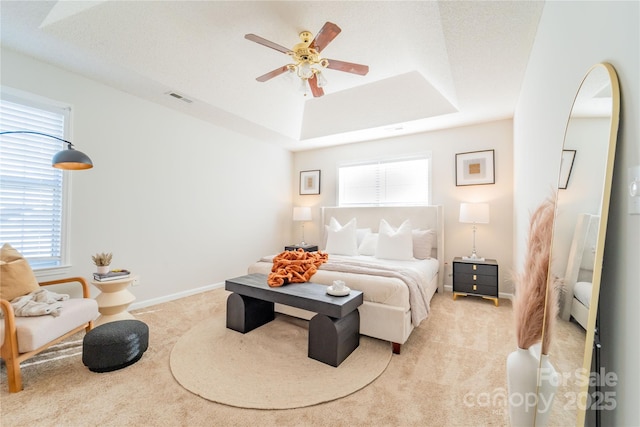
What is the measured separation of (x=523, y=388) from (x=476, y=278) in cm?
269

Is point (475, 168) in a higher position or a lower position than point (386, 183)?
higher

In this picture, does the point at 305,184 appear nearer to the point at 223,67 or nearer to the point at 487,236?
the point at 223,67

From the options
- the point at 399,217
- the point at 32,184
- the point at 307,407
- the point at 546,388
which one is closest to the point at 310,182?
the point at 399,217

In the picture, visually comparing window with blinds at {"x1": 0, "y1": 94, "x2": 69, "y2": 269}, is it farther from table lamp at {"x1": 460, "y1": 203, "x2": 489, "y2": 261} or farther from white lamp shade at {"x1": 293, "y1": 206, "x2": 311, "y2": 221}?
table lamp at {"x1": 460, "y1": 203, "x2": 489, "y2": 261}

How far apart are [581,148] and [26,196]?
432cm

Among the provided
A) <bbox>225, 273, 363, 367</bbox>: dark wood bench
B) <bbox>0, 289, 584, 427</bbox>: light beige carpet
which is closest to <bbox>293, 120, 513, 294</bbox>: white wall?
<bbox>0, 289, 584, 427</bbox>: light beige carpet

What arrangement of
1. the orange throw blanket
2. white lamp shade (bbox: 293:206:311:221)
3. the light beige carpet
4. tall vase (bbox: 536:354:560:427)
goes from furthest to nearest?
white lamp shade (bbox: 293:206:311:221) → the orange throw blanket → the light beige carpet → tall vase (bbox: 536:354:560:427)

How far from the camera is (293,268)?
2.98 m

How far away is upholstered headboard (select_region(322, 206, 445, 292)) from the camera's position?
13.9 ft

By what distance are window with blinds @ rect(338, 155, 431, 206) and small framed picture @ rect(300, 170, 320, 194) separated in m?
0.50

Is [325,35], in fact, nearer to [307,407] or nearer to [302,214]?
[307,407]

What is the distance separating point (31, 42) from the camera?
8.05 ft

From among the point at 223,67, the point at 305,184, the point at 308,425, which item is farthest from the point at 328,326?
the point at 305,184

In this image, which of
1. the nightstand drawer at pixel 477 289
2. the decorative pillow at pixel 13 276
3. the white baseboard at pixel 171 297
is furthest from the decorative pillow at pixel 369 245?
the decorative pillow at pixel 13 276
